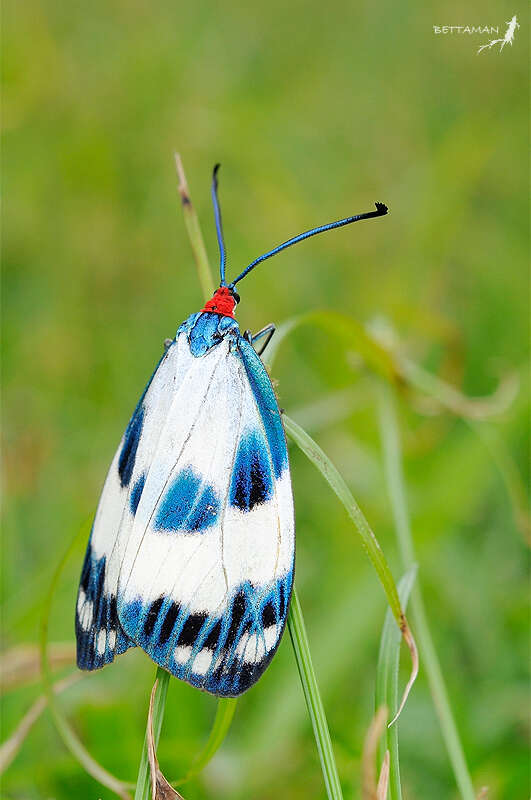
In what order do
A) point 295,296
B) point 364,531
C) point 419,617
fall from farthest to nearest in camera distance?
point 295,296 < point 419,617 < point 364,531

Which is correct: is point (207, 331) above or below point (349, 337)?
below

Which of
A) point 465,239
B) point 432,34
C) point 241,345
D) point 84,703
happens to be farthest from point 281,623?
point 432,34

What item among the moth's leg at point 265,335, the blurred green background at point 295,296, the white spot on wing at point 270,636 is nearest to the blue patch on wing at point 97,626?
the white spot on wing at point 270,636

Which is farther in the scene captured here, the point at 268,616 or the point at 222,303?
the point at 222,303

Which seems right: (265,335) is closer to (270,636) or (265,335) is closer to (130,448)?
(130,448)

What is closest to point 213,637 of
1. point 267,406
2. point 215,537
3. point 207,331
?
point 215,537

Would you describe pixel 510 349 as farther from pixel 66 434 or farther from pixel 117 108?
pixel 117 108

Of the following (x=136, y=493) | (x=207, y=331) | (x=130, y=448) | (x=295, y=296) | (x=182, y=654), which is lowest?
(x=182, y=654)

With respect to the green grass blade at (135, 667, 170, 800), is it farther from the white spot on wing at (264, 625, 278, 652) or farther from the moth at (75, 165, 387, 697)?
the white spot on wing at (264, 625, 278, 652)
